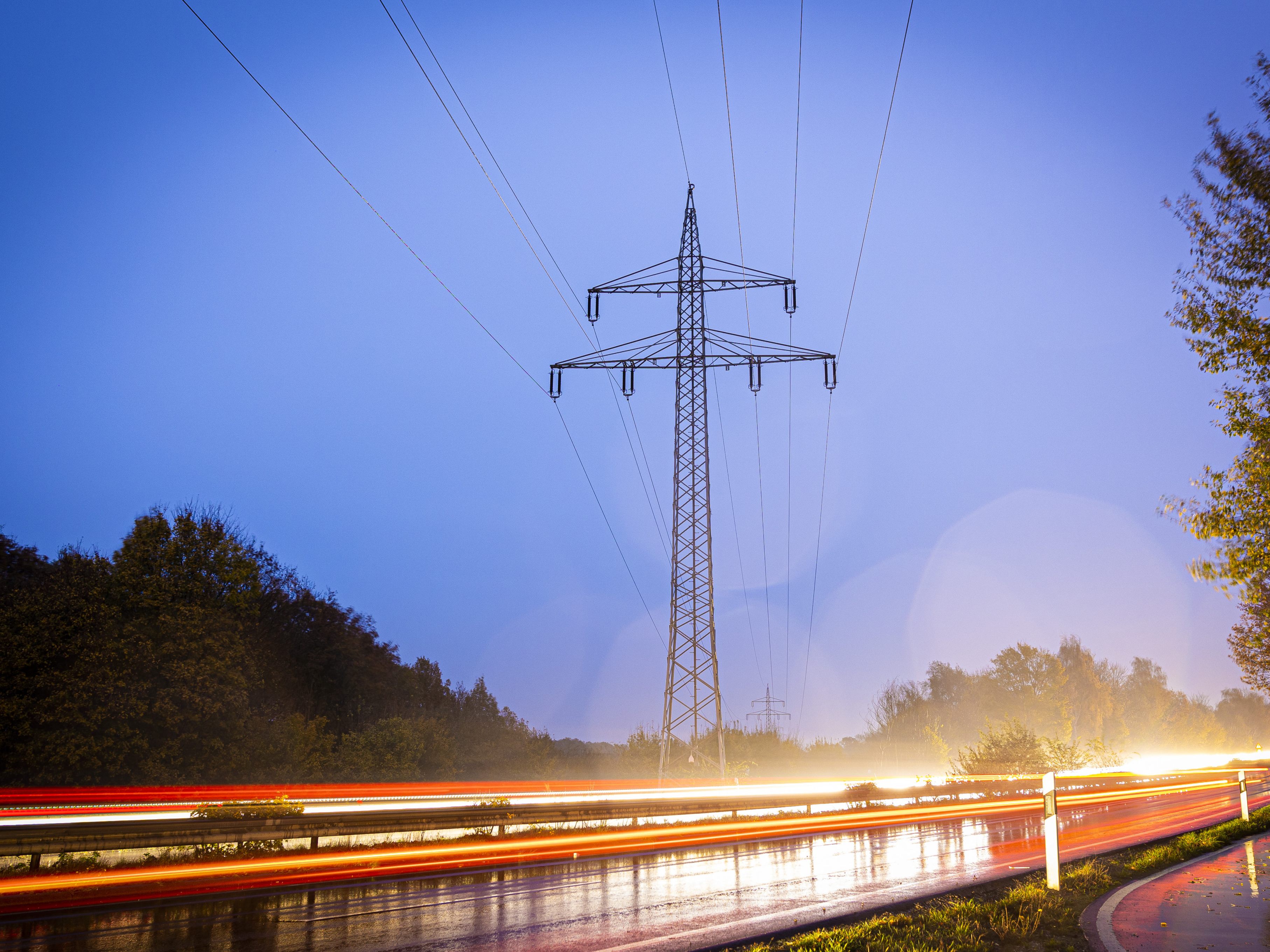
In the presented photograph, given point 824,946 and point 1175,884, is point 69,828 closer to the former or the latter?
point 824,946

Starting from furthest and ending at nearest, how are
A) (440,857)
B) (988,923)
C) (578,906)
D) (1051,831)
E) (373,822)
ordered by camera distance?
(373,822) → (440,857) → (578,906) → (1051,831) → (988,923)

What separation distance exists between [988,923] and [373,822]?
1344 centimetres

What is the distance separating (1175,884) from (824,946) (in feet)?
21.2

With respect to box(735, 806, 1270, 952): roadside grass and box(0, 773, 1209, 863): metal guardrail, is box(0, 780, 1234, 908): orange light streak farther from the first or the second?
box(735, 806, 1270, 952): roadside grass

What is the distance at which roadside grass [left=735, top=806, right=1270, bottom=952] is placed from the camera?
23.7ft

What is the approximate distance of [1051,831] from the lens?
1005 cm

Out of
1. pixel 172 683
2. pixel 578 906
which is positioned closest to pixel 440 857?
pixel 578 906

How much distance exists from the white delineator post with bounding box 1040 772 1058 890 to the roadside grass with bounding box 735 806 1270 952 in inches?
6.7

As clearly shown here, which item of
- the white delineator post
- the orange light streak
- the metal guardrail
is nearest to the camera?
the white delineator post

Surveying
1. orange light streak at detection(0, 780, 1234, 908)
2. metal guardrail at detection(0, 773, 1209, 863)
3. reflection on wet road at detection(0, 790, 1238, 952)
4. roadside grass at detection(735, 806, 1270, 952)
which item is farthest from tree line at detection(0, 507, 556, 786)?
roadside grass at detection(735, 806, 1270, 952)

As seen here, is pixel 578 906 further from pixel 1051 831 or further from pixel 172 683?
pixel 172 683

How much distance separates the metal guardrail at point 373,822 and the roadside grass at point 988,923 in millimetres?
6337

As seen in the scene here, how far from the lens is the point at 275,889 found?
12203 mm

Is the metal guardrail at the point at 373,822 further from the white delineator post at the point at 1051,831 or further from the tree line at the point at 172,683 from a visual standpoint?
the tree line at the point at 172,683
